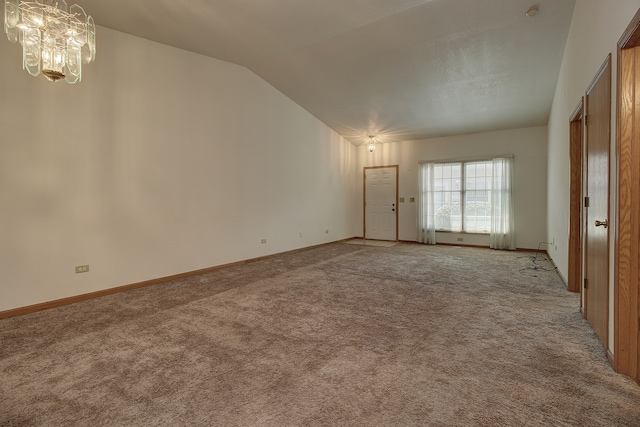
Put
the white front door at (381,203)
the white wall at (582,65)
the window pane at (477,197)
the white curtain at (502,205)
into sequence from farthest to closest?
1. the white front door at (381,203)
2. the window pane at (477,197)
3. the white curtain at (502,205)
4. the white wall at (582,65)

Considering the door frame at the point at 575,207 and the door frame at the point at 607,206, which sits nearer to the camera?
the door frame at the point at 607,206

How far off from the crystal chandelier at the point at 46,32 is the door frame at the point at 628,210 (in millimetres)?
3893

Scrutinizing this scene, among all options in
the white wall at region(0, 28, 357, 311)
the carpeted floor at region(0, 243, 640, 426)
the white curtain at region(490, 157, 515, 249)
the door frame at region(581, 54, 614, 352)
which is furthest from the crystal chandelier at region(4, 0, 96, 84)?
the white curtain at region(490, 157, 515, 249)

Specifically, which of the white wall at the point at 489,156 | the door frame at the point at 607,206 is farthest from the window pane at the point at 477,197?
the door frame at the point at 607,206

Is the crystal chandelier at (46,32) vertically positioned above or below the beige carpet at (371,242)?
above

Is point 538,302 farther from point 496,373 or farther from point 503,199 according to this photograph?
point 503,199

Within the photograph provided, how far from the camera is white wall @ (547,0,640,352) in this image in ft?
6.50

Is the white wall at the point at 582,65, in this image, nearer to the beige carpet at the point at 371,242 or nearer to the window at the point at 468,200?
the window at the point at 468,200

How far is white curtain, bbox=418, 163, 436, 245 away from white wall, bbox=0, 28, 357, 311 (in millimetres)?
3631

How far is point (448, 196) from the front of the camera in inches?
310

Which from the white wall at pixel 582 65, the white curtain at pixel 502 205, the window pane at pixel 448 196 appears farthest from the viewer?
the window pane at pixel 448 196

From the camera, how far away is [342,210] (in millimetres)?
8641

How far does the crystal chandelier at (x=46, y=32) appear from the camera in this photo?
235cm

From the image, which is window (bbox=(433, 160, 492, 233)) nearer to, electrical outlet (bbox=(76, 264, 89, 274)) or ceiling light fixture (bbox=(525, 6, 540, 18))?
ceiling light fixture (bbox=(525, 6, 540, 18))
